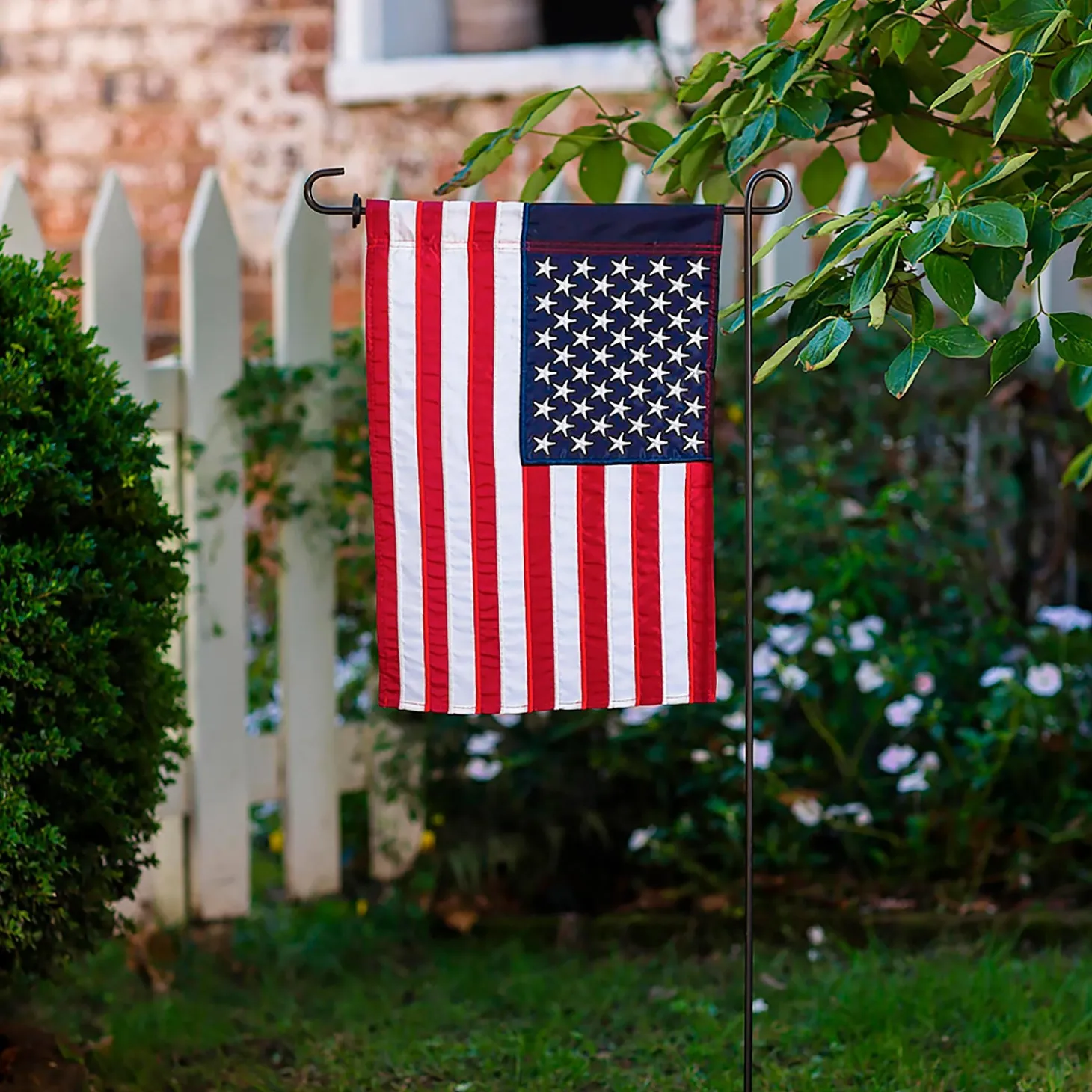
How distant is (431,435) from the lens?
2.07m

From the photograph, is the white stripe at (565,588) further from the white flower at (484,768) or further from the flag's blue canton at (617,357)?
the white flower at (484,768)

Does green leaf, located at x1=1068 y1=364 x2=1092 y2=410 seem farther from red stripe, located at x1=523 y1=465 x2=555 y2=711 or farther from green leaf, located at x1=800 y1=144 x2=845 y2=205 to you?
red stripe, located at x1=523 y1=465 x2=555 y2=711

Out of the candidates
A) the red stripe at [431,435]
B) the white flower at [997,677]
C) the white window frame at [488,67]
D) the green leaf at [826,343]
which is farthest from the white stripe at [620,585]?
the white window frame at [488,67]

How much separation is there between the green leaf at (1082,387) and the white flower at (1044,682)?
3.23ft

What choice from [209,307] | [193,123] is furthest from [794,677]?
[193,123]

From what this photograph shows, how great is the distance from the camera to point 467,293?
205 cm

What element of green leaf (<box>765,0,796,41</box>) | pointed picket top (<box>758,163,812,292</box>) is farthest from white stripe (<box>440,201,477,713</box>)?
pointed picket top (<box>758,163,812,292</box>)

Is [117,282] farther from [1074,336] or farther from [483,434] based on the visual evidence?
[1074,336]

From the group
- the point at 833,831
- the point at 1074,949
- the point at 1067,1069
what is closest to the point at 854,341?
the point at 833,831

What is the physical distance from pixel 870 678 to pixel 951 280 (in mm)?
1795

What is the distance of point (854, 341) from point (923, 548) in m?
0.57

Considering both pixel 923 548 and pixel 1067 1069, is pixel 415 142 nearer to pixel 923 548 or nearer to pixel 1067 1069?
pixel 923 548

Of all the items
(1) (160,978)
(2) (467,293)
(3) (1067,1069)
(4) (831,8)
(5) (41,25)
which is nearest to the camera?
(4) (831,8)

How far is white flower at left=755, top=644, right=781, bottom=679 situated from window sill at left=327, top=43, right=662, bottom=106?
2153 mm
